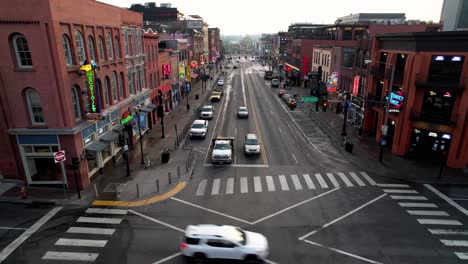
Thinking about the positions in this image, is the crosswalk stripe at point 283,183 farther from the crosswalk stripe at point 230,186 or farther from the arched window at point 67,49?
the arched window at point 67,49

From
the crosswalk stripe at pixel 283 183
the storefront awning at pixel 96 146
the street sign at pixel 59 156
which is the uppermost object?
the street sign at pixel 59 156

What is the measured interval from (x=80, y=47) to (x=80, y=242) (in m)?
14.7

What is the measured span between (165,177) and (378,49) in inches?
1112

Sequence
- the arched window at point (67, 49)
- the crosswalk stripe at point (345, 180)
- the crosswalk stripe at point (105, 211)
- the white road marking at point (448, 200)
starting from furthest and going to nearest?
the crosswalk stripe at point (345, 180) → the arched window at point (67, 49) → the white road marking at point (448, 200) → the crosswalk stripe at point (105, 211)

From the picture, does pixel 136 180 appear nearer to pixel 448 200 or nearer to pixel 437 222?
pixel 437 222

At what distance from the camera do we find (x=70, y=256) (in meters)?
14.9

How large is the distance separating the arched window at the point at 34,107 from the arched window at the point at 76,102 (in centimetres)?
212

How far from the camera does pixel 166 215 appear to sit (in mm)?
18750

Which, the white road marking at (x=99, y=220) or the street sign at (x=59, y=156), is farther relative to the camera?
the street sign at (x=59, y=156)

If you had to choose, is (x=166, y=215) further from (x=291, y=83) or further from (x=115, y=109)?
(x=291, y=83)

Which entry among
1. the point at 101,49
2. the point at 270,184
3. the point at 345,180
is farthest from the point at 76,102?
the point at 345,180

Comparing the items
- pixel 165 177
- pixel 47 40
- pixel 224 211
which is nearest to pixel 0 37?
pixel 47 40

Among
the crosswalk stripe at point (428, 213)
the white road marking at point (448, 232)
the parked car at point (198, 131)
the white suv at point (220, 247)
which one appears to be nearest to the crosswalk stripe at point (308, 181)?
the crosswalk stripe at point (428, 213)

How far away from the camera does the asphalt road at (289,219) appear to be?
15039 millimetres
